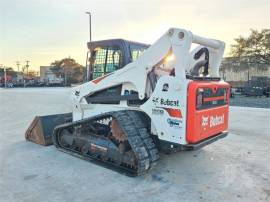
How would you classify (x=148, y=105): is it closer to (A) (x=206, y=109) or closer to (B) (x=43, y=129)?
(A) (x=206, y=109)

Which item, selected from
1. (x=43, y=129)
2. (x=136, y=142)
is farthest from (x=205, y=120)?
(x=43, y=129)

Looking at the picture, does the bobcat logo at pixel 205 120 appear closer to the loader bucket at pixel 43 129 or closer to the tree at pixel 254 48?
the loader bucket at pixel 43 129

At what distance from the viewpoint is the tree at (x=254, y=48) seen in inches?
1184

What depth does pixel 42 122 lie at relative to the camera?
6590mm

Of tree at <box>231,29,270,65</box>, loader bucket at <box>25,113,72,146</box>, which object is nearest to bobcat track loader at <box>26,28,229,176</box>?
loader bucket at <box>25,113,72,146</box>

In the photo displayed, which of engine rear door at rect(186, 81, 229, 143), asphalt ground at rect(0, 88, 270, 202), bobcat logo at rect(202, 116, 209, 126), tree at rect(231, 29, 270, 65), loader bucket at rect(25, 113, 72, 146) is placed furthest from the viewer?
tree at rect(231, 29, 270, 65)

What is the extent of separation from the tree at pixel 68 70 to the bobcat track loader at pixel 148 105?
4687cm

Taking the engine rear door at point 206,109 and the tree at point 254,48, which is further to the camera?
the tree at point 254,48

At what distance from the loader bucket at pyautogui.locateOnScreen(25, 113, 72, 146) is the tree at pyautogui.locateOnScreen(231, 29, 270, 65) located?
28.2 meters

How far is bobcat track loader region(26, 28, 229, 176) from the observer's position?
13.8 ft

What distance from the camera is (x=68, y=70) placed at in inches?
2306

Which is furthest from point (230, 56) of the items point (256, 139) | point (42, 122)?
point (42, 122)

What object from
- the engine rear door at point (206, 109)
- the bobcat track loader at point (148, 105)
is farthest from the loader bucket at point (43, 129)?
the engine rear door at point (206, 109)

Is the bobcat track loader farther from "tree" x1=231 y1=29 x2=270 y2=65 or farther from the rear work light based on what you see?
"tree" x1=231 y1=29 x2=270 y2=65
